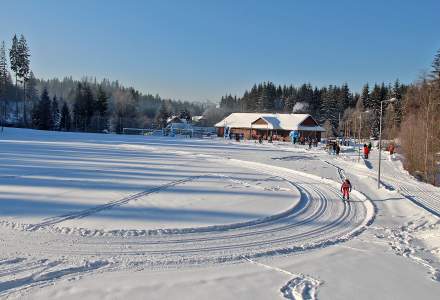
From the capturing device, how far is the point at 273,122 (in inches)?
2965

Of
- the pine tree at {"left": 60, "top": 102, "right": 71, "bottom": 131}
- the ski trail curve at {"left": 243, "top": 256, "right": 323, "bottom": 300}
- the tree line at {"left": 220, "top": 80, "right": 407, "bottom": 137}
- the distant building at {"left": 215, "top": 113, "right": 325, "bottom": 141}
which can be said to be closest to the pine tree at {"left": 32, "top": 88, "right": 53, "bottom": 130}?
the pine tree at {"left": 60, "top": 102, "right": 71, "bottom": 131}

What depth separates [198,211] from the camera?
48.6ft

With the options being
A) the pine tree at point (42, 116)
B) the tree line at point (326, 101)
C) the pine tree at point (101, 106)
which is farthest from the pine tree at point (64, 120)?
the tree line at point (326, 101)

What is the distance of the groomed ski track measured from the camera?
880 cm

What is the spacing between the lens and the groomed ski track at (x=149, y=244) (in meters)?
8.80

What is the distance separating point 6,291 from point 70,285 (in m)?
1.07

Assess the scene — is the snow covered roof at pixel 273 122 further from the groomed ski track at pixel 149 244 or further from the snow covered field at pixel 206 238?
the groomed ski track at pixel 149 244

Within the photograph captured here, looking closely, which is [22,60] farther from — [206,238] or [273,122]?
[206,238]

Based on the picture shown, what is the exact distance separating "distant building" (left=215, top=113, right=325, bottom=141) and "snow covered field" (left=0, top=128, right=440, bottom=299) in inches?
1997

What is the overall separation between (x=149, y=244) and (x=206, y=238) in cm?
168

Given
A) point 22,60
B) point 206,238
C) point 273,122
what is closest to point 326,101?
point 273,122

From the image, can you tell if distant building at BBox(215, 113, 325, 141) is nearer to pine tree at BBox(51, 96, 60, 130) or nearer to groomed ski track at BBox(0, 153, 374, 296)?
pine tree at BBox(51, 96, 60, 130)

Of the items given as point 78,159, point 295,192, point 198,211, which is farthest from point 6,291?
point 78,159

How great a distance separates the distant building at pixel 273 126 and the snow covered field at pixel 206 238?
5071 centimetres
